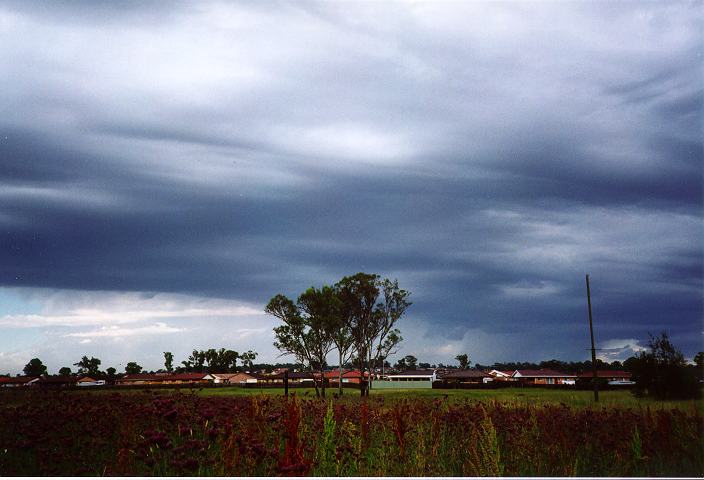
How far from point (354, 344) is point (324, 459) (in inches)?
1874

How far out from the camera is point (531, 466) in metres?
7.88

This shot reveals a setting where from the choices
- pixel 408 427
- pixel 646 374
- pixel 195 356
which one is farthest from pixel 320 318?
pixel 195 356

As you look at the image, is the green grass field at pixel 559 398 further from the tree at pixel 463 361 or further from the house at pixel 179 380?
the tree at pixel 463 361

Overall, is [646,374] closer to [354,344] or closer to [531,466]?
[531,466]

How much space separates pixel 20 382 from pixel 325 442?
7839 millimetres

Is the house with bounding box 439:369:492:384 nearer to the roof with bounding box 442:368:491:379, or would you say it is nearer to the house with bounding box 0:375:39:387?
the roof with bounding box 442:368:491:379

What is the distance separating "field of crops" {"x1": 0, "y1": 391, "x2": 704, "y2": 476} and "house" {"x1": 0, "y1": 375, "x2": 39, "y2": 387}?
832 mm

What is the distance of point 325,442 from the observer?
6.89m

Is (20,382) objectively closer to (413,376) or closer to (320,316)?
(320,316)

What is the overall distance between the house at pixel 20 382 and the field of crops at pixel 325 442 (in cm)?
83

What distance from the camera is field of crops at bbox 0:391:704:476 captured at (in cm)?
628

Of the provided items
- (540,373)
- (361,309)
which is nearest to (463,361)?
(540,373)

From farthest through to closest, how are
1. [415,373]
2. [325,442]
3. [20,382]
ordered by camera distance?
1. [415,373]
2. [20,382]
3. [325,442]

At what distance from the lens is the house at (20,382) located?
426 inches
